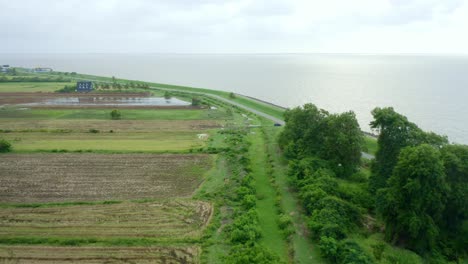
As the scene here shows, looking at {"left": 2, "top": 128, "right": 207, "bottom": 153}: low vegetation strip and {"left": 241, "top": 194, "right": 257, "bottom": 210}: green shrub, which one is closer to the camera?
{"left": 241, "top": 194, "right": 257, "bottom": 210}: green shrub

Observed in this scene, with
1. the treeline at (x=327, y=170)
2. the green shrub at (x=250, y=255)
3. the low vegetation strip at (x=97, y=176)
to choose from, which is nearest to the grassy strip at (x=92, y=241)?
the green shrub at (x=250, y=255)

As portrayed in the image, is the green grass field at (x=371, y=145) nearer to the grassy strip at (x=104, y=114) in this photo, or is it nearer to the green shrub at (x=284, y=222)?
the green shrub at (x=284, y=222)

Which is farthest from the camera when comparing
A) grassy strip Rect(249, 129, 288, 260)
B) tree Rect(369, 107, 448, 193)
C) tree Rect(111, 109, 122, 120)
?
tree Rect(111, 109, 122, 120)

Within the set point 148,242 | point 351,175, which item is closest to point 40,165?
point 148,242

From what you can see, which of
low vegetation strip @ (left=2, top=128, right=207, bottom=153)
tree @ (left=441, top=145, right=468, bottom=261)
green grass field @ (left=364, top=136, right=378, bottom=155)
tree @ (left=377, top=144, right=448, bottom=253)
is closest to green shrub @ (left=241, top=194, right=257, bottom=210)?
tree @ (left=377, top=144, right=448, bottom=253)

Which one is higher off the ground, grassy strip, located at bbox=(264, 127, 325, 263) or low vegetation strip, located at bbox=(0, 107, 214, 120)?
low vegetation strip, located at bbox=(0, 107, 214, 120)

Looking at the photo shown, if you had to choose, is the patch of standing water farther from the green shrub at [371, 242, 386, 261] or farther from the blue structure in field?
the green shrub at [371, 242, 386, 261]

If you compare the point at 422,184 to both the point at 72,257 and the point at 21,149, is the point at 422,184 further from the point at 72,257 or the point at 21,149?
the point at 21,149

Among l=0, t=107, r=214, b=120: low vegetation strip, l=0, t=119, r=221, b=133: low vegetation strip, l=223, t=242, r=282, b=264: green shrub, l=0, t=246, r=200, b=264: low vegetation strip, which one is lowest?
l=0, t=246, r=200, b=264: low vegetation strip

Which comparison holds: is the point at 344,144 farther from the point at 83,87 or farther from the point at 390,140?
the point at 83,87

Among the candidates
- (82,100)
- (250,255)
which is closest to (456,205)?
(250,255)
